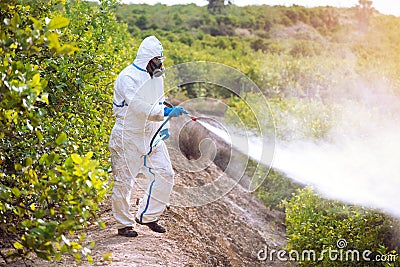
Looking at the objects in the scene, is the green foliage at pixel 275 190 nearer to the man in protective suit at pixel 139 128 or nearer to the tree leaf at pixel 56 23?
the man in protective suit at pixel 139 128

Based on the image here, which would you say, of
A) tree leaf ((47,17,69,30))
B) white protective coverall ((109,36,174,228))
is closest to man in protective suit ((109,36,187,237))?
white protective coverall ((109,36,174,228))

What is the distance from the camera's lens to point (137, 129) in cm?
616

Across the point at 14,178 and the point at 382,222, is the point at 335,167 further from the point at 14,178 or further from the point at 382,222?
the point at 14,178

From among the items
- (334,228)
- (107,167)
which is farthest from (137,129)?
(334,228)

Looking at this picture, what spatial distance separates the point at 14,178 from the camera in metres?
5.39

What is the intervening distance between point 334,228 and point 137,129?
267 cm

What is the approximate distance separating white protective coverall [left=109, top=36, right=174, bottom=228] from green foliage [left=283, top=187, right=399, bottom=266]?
1869mm

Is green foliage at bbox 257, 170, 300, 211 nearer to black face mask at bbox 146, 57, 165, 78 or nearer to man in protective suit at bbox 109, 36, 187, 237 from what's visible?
man in protective suit at bbox 109, 36, 187, 237

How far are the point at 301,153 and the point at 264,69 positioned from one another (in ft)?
39.9

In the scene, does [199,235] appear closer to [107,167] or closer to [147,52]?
[107,167]

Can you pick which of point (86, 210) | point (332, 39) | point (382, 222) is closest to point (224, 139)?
point (382, 222)

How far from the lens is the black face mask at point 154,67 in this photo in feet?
20.4

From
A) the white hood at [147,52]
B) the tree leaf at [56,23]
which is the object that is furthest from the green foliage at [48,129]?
the white hood at [147,52]

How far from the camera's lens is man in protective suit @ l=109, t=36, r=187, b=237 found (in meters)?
6.07
